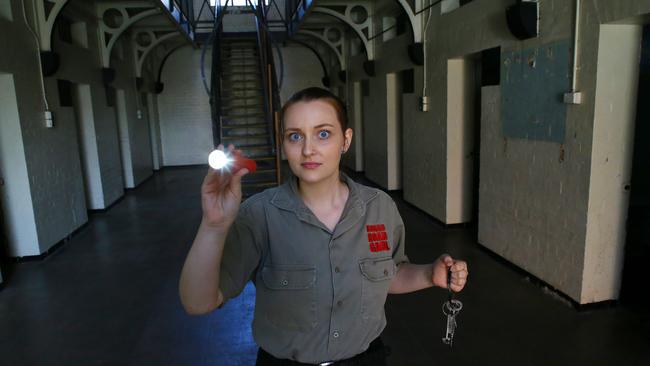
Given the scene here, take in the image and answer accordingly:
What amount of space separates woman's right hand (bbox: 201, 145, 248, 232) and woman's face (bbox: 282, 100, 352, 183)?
0.20 metres

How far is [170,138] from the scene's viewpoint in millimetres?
11781

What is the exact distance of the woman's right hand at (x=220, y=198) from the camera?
3.07 ft

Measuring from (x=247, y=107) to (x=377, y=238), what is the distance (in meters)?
6.49

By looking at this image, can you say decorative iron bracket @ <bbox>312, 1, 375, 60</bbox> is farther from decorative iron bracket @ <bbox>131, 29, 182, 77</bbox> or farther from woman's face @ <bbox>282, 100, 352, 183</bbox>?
woman's face @ <bbox>282, 100, 352, 183</bbox>

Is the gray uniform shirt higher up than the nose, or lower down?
lower down

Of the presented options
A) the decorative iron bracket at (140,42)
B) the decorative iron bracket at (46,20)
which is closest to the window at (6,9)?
the decorative iron bracket at (46,20)

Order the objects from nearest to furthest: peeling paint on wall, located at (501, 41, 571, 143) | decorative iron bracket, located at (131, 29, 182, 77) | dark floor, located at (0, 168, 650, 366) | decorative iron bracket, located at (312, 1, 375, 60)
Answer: dark floor, located at (0, 168, 650, 366) → peeling paint on wall, located at (501, 41, 571, 143) → decorative iron bracket, located at (312, 1, 375, 60) → decorative iron bracket, located at (131, 29, 182, 77)

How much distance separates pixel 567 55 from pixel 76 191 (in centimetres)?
591

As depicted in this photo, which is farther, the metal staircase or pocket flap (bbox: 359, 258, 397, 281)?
the metal staircase

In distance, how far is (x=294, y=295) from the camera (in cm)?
112

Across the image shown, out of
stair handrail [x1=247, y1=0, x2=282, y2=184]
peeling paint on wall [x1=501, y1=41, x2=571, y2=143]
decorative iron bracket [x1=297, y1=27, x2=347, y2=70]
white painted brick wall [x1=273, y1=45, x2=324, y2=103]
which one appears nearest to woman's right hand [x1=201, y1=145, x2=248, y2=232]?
peeling paint on wall [x1=501, y1=41, x2=571, y2=143]

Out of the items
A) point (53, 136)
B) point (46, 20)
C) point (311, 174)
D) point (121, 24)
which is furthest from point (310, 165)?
point (121, 24)

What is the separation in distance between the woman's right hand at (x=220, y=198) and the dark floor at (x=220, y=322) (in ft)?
6.90

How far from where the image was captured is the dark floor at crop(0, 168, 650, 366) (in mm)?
2812
